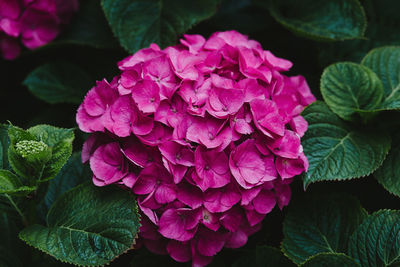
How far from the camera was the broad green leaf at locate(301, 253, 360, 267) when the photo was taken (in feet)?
3.08

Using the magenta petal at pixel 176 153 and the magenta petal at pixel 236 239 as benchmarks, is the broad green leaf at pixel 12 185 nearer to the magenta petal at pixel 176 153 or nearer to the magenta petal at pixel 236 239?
the magenta petal at pixel 176 153

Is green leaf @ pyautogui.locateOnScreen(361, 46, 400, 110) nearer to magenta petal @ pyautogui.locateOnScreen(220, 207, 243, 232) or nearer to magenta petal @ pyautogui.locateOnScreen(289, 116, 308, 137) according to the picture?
magenta petal @ pyautogui.locateOnScreen(289, 116, 308, 137)

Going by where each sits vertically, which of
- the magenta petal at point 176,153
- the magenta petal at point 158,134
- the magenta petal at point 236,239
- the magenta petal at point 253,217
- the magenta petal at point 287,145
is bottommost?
the magenta petal at point 236,239

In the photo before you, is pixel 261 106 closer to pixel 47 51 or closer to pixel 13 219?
pixel 13 219

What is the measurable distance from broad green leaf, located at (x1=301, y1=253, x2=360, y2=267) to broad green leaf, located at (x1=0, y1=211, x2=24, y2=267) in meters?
0.66

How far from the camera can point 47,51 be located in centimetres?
158

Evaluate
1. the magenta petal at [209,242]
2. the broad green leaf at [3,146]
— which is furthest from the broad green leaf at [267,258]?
the broad green leaf at [3,146]

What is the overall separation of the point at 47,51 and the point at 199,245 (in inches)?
36.8

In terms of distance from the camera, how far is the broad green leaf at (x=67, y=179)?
117cm

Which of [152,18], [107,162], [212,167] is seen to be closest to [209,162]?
[212,167]

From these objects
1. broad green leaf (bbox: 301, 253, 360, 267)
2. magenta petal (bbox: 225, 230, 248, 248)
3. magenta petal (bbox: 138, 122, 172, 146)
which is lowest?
magenta petal (bbox: 225, 230, 248, 248)

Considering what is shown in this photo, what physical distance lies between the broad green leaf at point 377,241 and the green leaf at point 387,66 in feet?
1.16

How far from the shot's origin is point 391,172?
3.69 ft

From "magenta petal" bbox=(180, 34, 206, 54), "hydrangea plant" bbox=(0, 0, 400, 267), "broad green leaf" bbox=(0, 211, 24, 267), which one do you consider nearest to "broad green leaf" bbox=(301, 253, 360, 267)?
"hydrangea plant" bbox=(0, 0, 400, 267)
